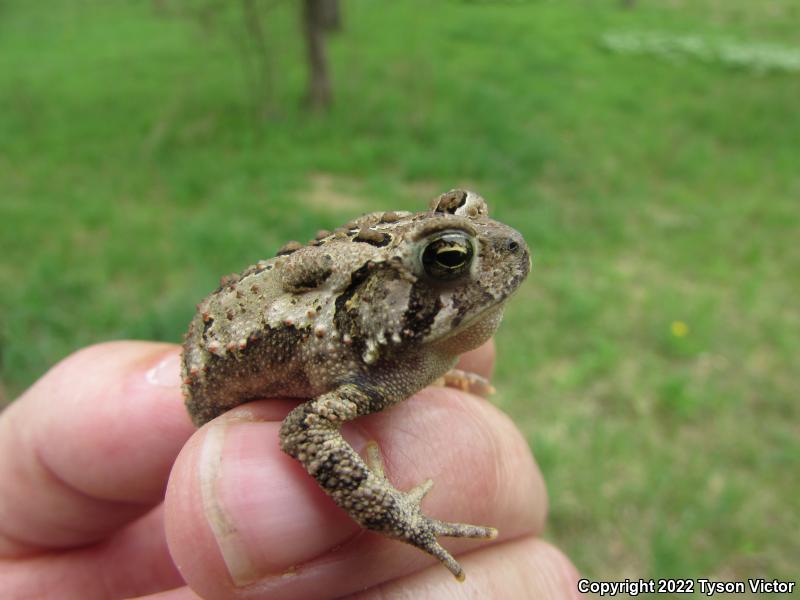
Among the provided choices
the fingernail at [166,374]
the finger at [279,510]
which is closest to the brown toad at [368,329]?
the finger at [279,510]

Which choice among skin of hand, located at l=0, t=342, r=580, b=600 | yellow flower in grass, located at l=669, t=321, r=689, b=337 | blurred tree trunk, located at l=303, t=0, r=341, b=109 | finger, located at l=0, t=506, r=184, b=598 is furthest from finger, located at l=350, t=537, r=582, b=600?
blurred tree trunk, located at l=303, t=0, r=341, b=109

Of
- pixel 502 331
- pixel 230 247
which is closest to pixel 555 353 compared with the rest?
pixel 502 331

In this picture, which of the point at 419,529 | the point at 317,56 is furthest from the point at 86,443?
the point at 317,56

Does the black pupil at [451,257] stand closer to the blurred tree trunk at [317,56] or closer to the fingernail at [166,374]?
the fingernail at [166,374]

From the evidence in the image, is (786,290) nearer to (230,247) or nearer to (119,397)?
(230,247)

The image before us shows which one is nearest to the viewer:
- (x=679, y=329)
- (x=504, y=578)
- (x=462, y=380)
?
(x=504, y=578)

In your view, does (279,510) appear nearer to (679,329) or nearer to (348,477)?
(348,477)

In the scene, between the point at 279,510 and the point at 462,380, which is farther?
the point at 462,380
